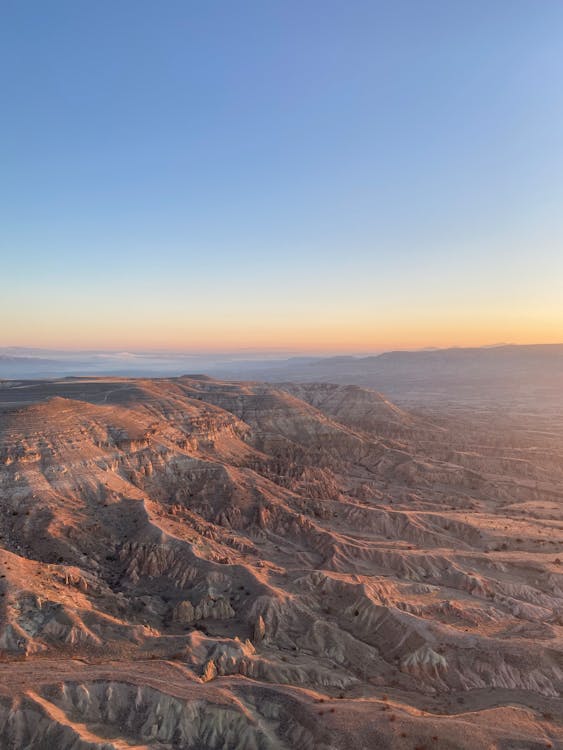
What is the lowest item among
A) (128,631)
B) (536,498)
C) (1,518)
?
(536,498)

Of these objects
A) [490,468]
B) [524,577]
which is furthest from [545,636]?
[490,468]

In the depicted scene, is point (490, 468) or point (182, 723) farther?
point (490, 468)

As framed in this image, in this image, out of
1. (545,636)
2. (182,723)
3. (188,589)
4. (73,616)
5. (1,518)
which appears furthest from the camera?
(1,518)

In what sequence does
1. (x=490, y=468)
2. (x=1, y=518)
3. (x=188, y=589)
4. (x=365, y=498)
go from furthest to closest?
(x=490, y=468), (x=365, y=498), (x=1, y=518), (x=188, y=589)

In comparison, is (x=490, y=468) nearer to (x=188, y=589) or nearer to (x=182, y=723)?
(x=188, y=589)

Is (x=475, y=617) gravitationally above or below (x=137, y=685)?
below

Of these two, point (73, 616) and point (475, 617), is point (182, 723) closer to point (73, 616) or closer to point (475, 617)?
point (73, 616)
